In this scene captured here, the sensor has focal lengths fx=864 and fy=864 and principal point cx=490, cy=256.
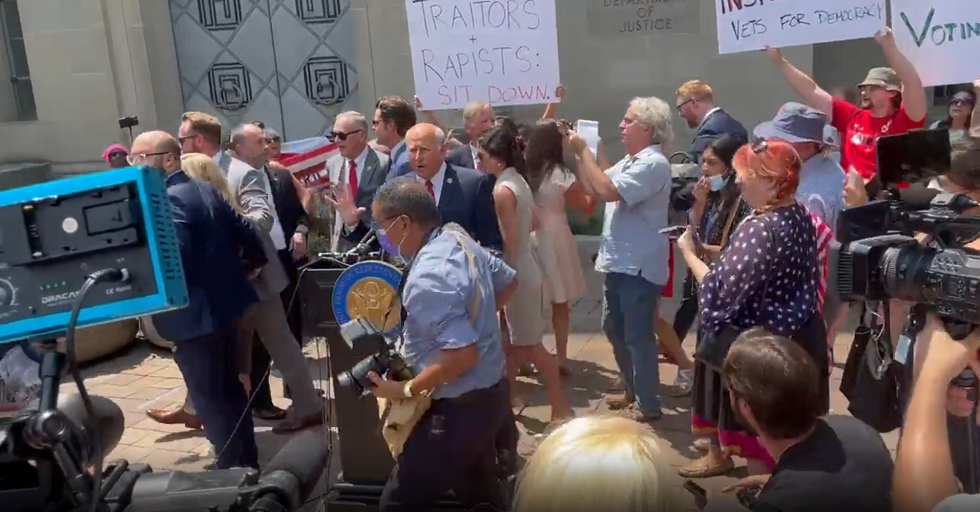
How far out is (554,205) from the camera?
498cm

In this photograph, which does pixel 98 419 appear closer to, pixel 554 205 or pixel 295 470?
pixel 295 470

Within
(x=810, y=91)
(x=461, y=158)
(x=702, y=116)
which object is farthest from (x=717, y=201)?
(x=461, y=158)

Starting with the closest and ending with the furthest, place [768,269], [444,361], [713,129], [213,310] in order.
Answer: [444,361]
[768,269]
[213,310]
[713,129]

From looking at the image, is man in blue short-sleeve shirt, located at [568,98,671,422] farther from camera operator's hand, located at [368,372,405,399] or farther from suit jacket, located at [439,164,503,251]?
camera operator's hand, located at [368,372,405,399]

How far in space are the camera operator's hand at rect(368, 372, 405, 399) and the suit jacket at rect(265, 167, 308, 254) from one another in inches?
96.7

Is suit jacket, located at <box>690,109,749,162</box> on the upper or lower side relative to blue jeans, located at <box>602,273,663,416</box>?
upper

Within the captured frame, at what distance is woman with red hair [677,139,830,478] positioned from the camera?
10.3 ft

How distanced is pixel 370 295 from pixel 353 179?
169cm

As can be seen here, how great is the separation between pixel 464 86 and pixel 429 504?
113 inches

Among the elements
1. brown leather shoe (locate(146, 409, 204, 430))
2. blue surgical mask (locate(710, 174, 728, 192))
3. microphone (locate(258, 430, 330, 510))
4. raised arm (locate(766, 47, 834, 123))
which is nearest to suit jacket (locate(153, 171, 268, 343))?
brown leather shoe (locate(146, 409, 204, 430))

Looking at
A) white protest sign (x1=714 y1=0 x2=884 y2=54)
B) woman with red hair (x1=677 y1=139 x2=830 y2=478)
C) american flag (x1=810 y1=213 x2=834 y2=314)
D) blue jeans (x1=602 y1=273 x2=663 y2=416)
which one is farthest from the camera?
blue jeans (x1=602 y1=273 x2=663 y2=416)

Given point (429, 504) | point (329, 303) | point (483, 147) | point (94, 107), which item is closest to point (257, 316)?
point (329, 303)

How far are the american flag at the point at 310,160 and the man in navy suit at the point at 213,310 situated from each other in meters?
2.01

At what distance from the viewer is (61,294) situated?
6.31ft
